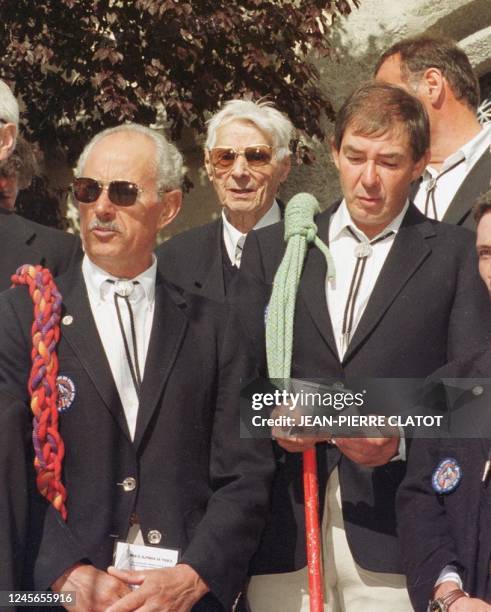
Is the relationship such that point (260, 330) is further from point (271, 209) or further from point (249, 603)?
point (271, 209)

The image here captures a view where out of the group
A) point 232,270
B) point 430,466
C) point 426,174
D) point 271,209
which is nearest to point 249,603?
point 430,466

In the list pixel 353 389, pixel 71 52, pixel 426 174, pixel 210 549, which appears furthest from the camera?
pixel 71 52

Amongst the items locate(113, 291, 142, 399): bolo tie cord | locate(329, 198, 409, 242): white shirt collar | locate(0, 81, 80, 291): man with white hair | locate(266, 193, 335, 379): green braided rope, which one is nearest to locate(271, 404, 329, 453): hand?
locate(266, 193, 335, 379): green braided rope

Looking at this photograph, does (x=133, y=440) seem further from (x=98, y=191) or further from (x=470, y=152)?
(x=470, y=152)

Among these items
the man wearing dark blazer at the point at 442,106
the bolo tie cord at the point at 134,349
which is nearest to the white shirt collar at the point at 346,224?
the bolo tie cord at the point at 134,349

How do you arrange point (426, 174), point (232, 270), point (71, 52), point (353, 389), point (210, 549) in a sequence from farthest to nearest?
point (71, 52) → point (426, 174) → point (232, 270) → point (353, 389) → point (210, 549)

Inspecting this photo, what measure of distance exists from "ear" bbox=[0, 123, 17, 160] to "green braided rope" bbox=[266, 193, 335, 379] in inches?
46.4

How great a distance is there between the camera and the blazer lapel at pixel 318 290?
11.6 ft

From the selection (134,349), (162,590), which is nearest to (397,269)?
(134,349)

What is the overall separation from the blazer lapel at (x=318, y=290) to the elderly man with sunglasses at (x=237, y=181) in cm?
99

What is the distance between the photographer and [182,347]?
11.3 feet

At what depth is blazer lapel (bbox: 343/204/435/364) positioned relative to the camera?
11.5ft

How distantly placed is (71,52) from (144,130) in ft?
12.4

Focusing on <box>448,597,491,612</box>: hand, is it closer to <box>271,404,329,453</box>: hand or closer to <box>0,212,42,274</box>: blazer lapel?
<box>271,404,329,453</box>: hand
